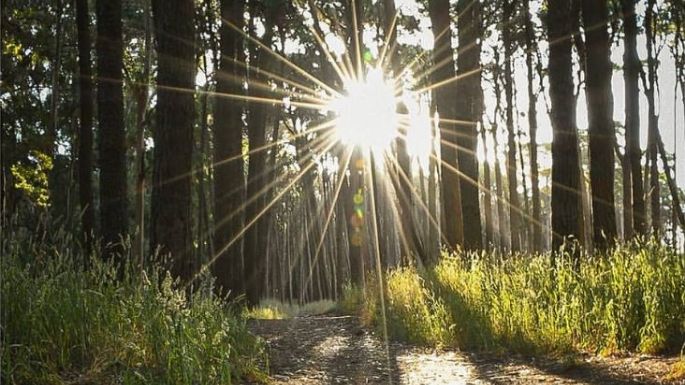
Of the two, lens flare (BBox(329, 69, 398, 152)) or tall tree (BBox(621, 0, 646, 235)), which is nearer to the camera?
tall tree (BBox(621, 0, 646, 235))

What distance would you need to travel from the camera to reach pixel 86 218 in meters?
12.5

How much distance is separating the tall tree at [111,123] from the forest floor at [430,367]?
342 centimetres

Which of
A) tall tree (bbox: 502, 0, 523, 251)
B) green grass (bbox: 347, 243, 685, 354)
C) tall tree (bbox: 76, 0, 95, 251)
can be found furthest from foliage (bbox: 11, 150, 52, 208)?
tall tree (bbox: 502, 0, 523, 251)

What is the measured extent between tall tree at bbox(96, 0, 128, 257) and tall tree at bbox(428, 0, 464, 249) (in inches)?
262

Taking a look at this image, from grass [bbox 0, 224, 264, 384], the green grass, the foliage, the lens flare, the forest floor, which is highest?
the lens flare

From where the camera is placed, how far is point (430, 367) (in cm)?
641

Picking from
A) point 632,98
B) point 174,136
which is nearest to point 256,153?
point 632,98

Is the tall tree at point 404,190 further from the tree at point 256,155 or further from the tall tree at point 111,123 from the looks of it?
the tall tree at point 111,123

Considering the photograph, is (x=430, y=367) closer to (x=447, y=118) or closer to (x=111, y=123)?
(x=111, y=123)

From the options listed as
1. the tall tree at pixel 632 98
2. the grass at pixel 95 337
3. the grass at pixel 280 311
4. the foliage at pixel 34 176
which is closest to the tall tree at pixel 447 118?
the grass at pixel 280 311

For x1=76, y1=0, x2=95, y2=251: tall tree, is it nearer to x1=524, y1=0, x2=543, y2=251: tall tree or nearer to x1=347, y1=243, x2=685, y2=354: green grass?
x1=347, y1=243, x2=685, y2=354: green grass

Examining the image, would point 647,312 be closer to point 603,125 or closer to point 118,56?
point 603,125

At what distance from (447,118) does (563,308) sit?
8044 millimetres

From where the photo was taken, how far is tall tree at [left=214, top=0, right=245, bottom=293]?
46.4ft
